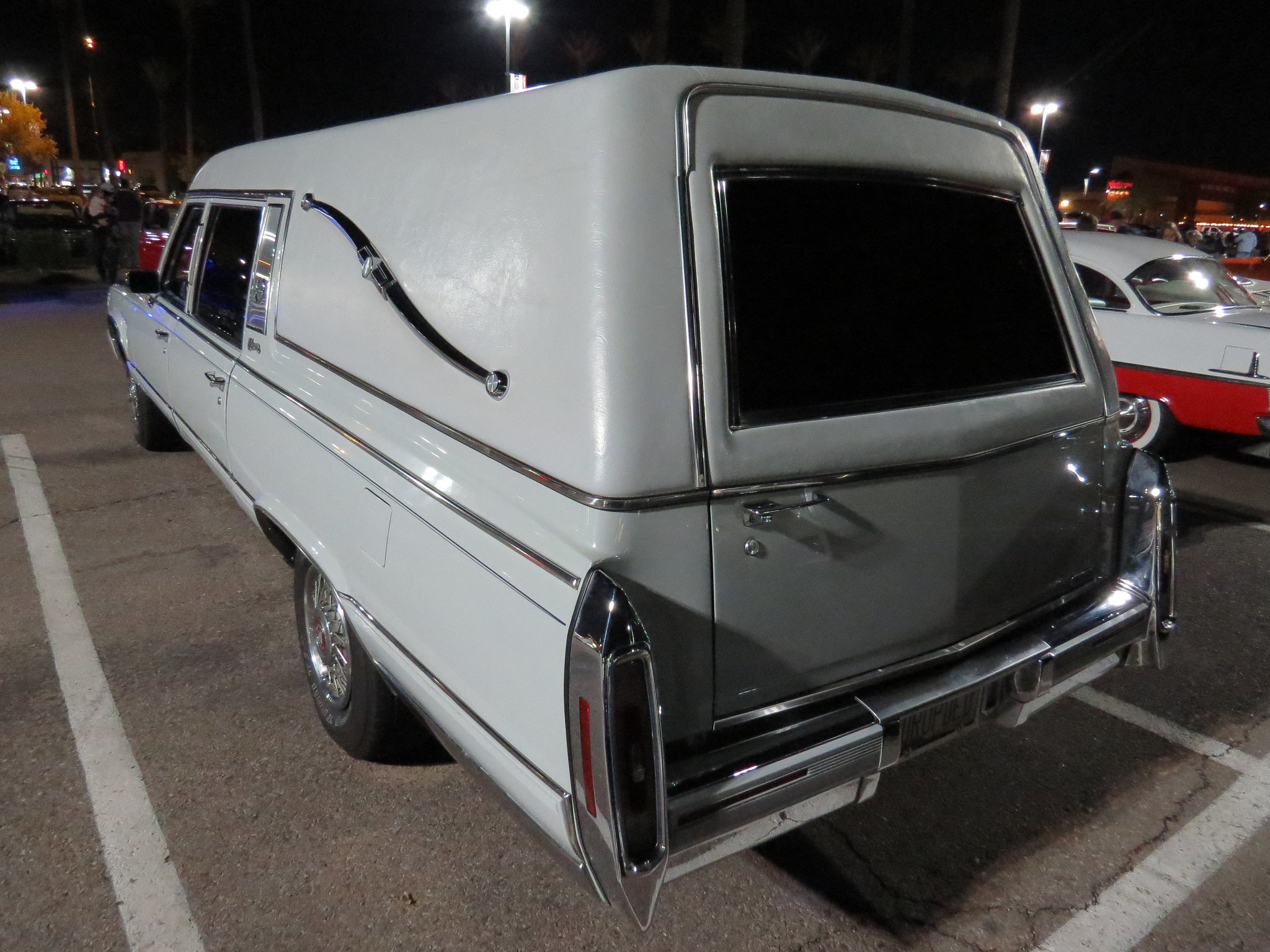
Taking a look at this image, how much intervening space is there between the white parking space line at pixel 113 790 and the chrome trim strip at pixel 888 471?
178cm

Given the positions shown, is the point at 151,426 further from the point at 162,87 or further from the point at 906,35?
the point at 162,87

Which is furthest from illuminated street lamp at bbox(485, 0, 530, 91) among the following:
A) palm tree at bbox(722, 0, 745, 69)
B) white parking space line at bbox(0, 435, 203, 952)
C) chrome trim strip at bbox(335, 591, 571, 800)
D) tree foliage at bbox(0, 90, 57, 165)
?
tree foliage at bbox(0, 90, 57, 165)

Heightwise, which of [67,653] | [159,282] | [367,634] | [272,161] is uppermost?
[272,161]

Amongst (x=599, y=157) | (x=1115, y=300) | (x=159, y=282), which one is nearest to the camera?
(x=599, y=157)

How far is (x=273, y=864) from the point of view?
2.57 metres

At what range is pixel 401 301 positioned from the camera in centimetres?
249

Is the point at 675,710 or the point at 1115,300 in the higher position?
the point at 1115,300

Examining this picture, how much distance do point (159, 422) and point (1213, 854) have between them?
6139 millimetres

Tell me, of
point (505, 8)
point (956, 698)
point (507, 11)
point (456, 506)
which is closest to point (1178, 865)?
point (956, 698)

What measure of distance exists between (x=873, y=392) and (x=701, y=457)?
58cm

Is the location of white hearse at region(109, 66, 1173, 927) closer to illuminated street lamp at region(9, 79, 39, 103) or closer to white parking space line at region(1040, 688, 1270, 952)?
white parking space line at region(1040, 688, 1270, 952)

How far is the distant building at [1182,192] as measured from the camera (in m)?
61.1

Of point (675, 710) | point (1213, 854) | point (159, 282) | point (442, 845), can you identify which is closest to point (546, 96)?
point (675, 710)

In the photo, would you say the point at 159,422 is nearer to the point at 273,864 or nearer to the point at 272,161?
the point at 272,161
